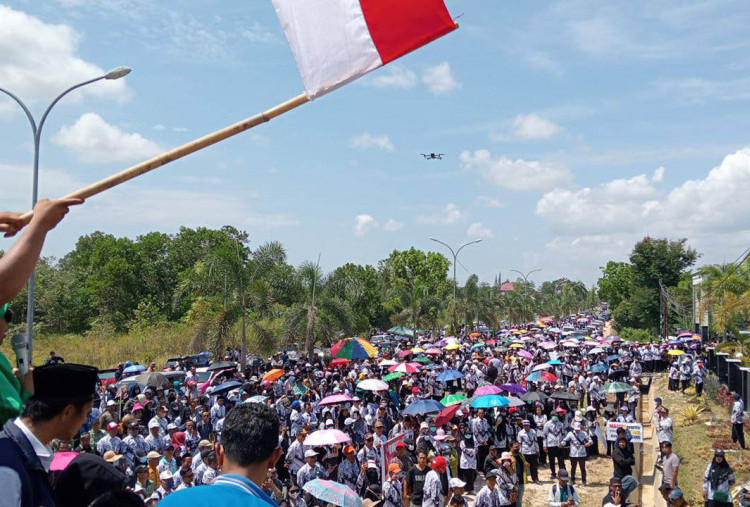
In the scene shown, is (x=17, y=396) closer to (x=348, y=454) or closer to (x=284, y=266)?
(x=348, y=454)

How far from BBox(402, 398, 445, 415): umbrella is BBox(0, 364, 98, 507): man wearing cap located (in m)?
12.2

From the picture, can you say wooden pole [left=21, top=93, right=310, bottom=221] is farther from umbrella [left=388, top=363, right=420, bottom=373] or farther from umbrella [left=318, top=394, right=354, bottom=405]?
umbrella [left=388, top=363, right=420, bottom=373]

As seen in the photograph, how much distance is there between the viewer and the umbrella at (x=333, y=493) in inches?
317

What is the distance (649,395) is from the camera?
2773cm

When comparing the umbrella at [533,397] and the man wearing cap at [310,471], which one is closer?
the man wearing cap at [310,471]

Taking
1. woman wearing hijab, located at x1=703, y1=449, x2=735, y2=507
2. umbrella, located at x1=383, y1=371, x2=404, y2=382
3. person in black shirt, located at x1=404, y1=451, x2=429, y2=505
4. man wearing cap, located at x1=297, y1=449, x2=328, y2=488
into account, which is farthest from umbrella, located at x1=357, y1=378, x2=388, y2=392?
woman wearing hijab, located at x1=703, y1=449, x2=735, y2=507

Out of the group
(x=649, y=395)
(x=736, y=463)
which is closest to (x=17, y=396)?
(x=736, y=463)

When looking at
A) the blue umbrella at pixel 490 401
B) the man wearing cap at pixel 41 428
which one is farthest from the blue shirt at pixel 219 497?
the blue umbrella at pixel 490 401

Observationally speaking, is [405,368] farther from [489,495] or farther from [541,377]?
[489,495]

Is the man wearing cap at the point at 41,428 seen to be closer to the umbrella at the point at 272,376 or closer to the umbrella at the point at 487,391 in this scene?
the umbrella at the point at 487,391

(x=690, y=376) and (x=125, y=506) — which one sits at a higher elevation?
(x=125, y=506)

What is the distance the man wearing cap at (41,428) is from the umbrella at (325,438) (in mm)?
8865

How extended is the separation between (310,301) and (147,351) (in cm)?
900

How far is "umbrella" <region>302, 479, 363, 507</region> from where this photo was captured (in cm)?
806
